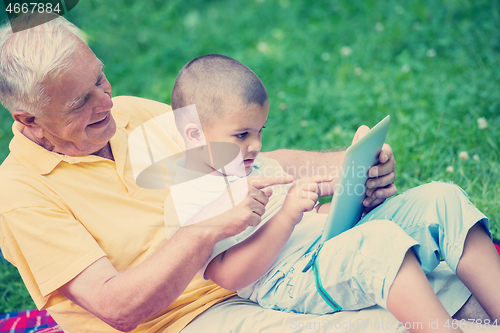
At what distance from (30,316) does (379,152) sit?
1.69 meters

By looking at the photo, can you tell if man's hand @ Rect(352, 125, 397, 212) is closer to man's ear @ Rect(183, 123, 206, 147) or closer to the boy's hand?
the boy's hand

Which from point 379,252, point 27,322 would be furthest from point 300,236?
point 27,322

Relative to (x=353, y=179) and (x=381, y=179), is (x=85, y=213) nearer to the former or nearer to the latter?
(x=353, y=179)

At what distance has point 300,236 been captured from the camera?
162cm

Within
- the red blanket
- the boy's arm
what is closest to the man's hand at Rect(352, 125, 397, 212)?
the boy's arm

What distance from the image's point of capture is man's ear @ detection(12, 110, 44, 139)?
137cm

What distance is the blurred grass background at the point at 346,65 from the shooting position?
2.54 m

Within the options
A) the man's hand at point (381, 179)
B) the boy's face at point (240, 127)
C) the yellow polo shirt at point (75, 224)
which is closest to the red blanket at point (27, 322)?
the yellow polo shirt at point (75, 224)

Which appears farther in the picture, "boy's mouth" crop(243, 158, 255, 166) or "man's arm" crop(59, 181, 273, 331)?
"boy's mouth" crop(243, 158, 255, 166)

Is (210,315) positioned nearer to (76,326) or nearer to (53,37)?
(76,326)

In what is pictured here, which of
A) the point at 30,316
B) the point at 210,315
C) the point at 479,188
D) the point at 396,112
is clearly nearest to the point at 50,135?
the point at 210,315

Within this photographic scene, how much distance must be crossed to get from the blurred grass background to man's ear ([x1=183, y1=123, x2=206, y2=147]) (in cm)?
131

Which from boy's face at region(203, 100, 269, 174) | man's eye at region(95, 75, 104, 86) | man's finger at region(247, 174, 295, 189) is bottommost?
man's finger at region(247, 174, 295, 189)

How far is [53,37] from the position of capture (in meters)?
1.39
